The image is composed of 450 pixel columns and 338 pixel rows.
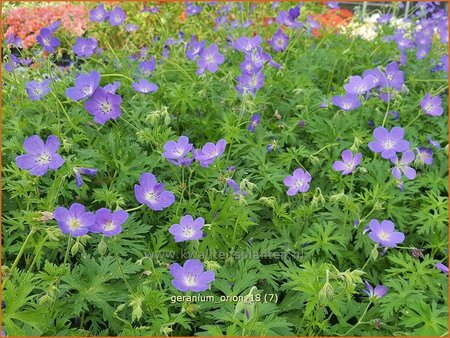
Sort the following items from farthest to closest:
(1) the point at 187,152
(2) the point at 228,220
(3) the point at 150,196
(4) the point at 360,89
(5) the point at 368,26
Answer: (5) the point at 368,26 < (4) the point at 360,89 < (1) the point at 187,152 < (2) the point at 228,220 < (3) the point at 150,196

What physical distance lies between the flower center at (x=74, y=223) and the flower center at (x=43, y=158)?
339 mm

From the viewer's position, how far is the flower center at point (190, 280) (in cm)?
148

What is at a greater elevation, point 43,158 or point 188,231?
point 43,158

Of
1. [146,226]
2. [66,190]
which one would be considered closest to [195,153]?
[146,226]

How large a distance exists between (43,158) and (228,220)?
642 mm

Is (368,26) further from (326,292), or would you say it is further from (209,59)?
(326,292)

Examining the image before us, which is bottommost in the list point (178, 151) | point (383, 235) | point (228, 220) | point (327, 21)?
point (327, 21)

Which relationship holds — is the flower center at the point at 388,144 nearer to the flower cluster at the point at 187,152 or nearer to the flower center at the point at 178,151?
the flower cluster at the point at 187,152

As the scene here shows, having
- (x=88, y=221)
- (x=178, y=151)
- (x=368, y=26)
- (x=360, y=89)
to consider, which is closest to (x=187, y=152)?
(x=178, y=151)

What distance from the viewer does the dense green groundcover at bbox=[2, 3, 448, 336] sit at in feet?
5.06

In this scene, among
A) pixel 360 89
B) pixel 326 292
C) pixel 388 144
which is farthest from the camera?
pixel 360 89

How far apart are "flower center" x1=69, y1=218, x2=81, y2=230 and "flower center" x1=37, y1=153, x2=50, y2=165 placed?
0.34 metres

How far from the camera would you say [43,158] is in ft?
5.65

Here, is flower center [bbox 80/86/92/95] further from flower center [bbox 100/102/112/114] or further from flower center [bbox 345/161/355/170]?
flower center [bbox 345/161/355/170]
